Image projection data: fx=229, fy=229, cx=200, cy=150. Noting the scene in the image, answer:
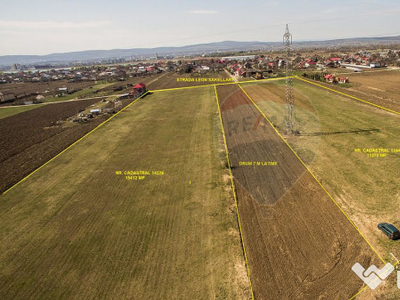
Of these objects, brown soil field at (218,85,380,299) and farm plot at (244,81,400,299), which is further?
farm plot at (244,81,400,299)

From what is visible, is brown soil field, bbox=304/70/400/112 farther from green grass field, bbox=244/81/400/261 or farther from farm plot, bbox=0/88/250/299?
farm plot, bbox=0/88/250/299

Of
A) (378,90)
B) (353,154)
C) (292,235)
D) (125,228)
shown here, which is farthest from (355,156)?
(378,90)

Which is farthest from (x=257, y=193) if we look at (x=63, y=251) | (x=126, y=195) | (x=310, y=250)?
(x=63, y=251)

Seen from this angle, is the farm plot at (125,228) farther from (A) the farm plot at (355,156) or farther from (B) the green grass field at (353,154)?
(B) the green grass field at (353,154)

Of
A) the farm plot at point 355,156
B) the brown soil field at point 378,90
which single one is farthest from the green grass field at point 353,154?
the brown soil field at point 378,90

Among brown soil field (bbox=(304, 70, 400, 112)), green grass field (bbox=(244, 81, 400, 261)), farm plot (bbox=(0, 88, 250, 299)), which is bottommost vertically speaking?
farm plot (bbox=(0, 88, 250, 299))

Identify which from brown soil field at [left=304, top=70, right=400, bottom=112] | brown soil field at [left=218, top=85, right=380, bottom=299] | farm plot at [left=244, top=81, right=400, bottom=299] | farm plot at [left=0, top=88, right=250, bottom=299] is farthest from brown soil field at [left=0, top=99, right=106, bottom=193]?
brown soil field at [left=304, top=70, right=400, bottom=112]
